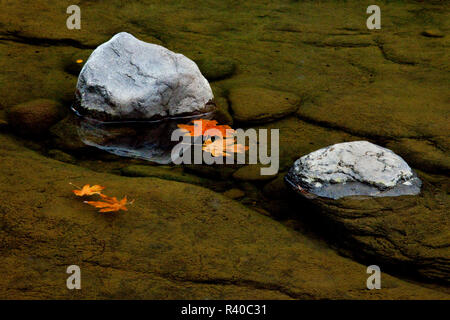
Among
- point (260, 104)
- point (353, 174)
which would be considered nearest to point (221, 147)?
point (260, 104)

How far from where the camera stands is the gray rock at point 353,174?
3.34 meters

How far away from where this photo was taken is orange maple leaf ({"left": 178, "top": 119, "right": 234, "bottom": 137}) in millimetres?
4218

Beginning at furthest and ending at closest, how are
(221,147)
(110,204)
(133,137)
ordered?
(133,137) < (221,147) < (110,204)

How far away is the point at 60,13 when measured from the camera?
6.15 meters

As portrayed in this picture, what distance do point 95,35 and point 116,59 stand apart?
1.56 m

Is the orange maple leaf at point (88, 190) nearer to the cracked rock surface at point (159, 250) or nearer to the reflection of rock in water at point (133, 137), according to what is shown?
the cracked rock surface at point (159, 250)

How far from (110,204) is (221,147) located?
1149 millimetres

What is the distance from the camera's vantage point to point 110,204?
3.16m

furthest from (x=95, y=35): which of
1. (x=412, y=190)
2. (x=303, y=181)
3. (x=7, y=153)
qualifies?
(x=412, y=190)

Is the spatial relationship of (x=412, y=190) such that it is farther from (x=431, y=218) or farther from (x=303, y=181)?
(x=303, y=181)

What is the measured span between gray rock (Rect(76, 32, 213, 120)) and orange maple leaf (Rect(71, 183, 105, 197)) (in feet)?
3.37

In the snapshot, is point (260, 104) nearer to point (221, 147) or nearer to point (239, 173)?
point (221, 147)

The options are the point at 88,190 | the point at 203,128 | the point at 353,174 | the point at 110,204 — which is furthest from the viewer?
the point at 203,128

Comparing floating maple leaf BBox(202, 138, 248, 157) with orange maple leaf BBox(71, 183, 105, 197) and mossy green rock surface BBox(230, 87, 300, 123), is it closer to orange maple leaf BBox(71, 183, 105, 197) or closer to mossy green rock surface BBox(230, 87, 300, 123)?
mossy green rock surface BBox(230, 87, 300, 123)
